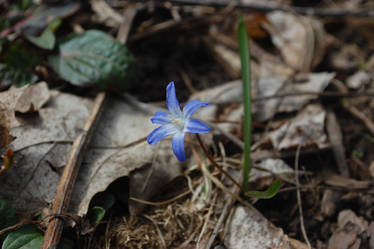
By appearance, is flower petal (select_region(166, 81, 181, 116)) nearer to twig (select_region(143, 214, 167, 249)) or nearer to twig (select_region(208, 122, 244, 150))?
twig (select_region(208, 122, 244, 150))

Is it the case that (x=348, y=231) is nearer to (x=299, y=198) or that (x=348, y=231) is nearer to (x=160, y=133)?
(x=299, y=198)

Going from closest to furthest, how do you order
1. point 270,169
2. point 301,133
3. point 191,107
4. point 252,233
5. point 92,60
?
point 191,107, point 252,233, point 270,169, point 301,133, point 92,60

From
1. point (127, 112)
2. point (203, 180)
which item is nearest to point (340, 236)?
point (203, 180)

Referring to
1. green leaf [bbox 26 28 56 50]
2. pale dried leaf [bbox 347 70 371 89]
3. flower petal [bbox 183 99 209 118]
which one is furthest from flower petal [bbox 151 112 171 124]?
pale dried leaf [bbox 347 70 371 89]

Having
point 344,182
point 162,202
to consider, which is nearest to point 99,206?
point 162,202

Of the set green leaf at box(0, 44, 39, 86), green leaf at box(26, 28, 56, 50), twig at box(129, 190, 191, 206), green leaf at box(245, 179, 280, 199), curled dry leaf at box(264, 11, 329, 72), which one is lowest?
twig at box(129, 190, 191, 206)

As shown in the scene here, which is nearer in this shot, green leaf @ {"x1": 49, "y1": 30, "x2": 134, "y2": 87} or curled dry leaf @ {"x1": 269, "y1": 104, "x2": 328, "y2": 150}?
curled dry leaf @ {"x1": 269, "y1": 104, "x2": 328, "y2": 150}
